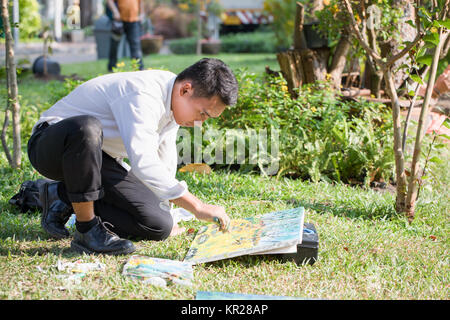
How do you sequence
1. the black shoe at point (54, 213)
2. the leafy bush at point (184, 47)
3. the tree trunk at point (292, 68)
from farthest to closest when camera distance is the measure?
the leafy bush at point (184, 47), the tree trunk at point (292, 68), the black shoe at point (54, 213)

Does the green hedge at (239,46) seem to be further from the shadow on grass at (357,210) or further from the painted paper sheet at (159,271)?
the painted paper sheet at (159,271)

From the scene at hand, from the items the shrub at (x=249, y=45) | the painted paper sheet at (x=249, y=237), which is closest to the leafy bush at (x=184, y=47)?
the shrub at (x=249, y=45)

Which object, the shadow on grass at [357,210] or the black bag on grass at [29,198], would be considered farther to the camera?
the shadow on grass at [357,210]

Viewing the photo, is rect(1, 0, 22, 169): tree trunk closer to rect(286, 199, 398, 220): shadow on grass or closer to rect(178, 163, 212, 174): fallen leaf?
rect(178, 163, 212, 174): fallen leaf

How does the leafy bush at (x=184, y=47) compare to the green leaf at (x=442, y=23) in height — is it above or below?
below

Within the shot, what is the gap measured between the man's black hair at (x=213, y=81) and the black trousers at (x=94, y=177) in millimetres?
500

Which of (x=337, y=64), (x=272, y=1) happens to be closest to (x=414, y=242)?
(x=337, y=64)

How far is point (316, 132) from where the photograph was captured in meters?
4.20

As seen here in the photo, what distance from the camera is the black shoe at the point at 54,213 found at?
2.70m

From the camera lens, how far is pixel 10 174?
387 centimetres

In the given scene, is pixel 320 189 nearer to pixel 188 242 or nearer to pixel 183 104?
pixel 188 242

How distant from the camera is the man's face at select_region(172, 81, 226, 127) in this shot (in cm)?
234

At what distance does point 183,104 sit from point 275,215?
0.81 m

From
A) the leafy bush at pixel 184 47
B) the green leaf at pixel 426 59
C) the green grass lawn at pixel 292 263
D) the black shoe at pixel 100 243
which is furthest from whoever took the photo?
the leafy bush at pixel 184 47
